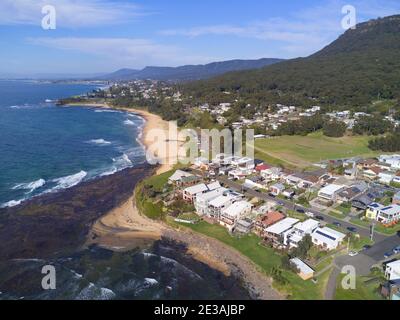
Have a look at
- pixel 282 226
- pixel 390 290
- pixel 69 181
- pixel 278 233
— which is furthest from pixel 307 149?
pixel 69 181

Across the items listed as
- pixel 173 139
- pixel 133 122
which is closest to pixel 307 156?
pixel 173 139

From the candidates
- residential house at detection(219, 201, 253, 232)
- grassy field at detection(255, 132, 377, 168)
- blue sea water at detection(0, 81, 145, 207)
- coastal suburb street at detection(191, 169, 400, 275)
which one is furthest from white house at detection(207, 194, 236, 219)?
blue sea water at detection(0, 81, 145, 207)

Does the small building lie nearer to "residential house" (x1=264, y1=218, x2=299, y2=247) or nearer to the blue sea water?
"residential house" (x1=264, y1=218, x2=299, y2=247)

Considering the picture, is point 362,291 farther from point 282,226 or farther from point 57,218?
point 57,218

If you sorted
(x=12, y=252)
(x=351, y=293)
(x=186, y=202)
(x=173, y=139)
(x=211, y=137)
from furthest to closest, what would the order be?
(x=173, y=139), (x=211, y=137), (x=186, y=202), (x=12, y=252), (x=351, y=293)

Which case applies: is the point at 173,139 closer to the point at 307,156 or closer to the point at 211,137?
the point at 211,137

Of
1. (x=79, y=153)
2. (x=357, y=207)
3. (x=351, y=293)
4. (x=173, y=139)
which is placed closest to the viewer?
(x=351, y=293)

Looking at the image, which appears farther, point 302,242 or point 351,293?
point 302,242
